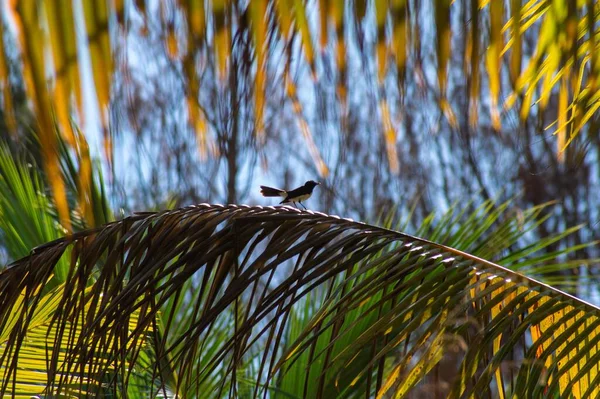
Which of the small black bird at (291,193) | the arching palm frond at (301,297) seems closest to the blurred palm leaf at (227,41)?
the arching palm frond at (301,297)

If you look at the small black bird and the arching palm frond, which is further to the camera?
the small black bird

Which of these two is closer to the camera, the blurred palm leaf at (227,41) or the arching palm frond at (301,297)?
the blurred palm leaf at (227,41)

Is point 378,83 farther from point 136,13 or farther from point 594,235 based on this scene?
point 594,235

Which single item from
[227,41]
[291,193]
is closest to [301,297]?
[227,41]

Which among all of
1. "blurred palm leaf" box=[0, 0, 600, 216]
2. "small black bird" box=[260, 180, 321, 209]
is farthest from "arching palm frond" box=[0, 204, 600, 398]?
"blurred palm leaf" box=[0, 0, 600, 216]

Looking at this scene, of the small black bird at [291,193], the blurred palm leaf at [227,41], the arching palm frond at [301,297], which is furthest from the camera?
the small black bird at [291,193]

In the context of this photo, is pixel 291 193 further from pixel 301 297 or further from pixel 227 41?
pixel 227 41

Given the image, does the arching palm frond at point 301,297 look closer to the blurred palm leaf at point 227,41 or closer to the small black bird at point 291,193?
the small black bird at point 291,193

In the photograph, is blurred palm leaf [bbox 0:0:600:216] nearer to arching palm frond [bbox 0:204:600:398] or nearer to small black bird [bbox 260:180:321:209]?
arching palm frond [bbox 0:204:600:398]

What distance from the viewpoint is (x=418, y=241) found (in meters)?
2.10

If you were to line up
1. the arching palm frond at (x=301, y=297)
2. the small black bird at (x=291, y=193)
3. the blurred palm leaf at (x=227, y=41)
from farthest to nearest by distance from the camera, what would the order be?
the small black bird at (x=291, y=193) → the arching palm frond at (x=301, y=297) → the blurred palm leaf at (x=227, y=41)

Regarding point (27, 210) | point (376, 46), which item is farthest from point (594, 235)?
point (376, 46)

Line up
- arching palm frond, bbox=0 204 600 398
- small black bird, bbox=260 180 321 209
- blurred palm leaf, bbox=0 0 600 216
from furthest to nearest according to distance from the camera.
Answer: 1. small black bird, bbox=260 180 321 209
2. arching palm frond, bbox=0 204 600 398
3. blurred palm leaf, bbox=0 0 600 216

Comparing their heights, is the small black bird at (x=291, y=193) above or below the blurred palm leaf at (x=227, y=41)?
above
